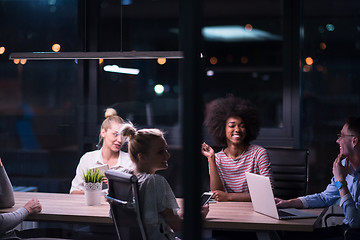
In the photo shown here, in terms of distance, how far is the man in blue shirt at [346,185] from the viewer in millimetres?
3133

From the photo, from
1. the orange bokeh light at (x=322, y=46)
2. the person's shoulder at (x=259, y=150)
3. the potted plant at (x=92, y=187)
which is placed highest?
the orange bokeh light at (x=322, y=46)

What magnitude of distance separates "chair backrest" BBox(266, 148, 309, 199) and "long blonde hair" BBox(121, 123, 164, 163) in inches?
56.1

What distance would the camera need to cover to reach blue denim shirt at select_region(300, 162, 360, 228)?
10.1ft

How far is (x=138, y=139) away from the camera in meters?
2.91

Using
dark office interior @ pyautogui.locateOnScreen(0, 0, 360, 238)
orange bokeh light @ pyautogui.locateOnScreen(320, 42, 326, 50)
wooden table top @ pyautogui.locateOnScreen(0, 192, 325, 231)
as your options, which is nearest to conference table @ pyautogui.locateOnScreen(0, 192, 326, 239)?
Result: wooden table top @ pyautogui.locateOnScreen(0, 192, 325, 231)

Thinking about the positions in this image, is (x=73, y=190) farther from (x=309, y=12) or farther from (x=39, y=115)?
(x=309, y=12)

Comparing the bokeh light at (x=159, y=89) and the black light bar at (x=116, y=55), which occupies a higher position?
the black light bar at (x=116, y=55)

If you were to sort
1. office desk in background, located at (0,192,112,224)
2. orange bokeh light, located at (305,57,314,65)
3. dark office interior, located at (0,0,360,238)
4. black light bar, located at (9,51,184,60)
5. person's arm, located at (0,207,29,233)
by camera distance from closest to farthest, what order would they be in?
person's arm, located at (0,207,29,233) → office desk in background, located at (0,192,112,224) → black light bar, located at (9,51,184,60) → dark office interior, located at (0,0,360,238) → orange bokeh light, located at (305,57,314,65)

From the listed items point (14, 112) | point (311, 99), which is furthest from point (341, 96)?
point (14, 112)

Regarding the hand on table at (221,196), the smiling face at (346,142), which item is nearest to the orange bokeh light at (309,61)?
the smiling face at (346,142)

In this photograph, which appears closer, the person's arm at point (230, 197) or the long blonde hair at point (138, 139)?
the long blonde hair at point (138, 139)

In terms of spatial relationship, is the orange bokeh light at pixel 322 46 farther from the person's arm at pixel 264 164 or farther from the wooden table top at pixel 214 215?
the wooden table top at pixel 214 215

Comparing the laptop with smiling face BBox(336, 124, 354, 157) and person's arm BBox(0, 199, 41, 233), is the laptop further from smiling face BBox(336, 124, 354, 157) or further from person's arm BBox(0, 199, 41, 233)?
person's arm BBox(0, 199, 41, 233)

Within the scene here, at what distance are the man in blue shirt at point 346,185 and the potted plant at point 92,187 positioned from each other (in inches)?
45.8
